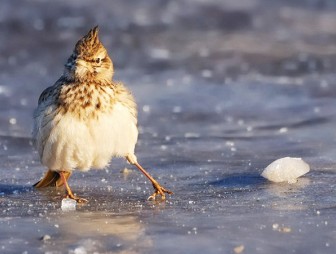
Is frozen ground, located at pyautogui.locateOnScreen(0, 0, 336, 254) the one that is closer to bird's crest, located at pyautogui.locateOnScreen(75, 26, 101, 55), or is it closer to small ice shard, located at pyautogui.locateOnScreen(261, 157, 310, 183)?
small ice shard, located at pyautogui.locateOnScreen(261, 157, 310, 183)

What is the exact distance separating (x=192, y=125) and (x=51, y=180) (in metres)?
3.02

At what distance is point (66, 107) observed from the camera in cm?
670

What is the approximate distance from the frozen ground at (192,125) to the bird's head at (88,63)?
83 cm

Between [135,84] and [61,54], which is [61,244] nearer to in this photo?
[135,84]

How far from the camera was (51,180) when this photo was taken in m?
7.25

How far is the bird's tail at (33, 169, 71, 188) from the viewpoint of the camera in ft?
23.6

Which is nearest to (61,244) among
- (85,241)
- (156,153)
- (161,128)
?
(85,241)

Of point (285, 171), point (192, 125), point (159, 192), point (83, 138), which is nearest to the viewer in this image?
point (83, 138)

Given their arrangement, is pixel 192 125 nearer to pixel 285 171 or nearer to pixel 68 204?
Result: pixel 285 171

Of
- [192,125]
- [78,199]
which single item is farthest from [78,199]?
[192,125]

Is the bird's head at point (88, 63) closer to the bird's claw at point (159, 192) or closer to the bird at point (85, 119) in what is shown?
the bird at point (85, 119)

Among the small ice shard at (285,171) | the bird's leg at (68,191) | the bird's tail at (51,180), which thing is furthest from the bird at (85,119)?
the small ice shard at (285,171)

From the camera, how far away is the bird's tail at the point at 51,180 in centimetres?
720

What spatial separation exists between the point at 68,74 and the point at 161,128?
3.05m
